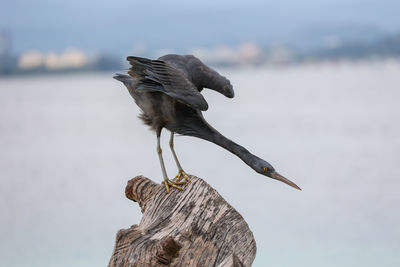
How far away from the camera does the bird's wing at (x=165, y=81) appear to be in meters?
4.75

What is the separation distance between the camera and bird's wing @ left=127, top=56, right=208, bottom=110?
15.6 feet

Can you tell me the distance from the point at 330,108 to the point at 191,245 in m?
22.0

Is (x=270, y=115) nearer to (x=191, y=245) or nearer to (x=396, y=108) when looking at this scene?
(x=396, y=108)

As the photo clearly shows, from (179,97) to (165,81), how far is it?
19cm

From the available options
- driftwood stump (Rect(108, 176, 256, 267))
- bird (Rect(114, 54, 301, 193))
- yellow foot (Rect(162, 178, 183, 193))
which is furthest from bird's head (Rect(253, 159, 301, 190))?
yellow foot (Rect(162, 178, 183, 193))

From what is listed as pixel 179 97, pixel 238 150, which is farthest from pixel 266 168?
pixel 179 97

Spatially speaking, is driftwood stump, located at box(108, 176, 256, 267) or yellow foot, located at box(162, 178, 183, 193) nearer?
driftwood stump, located at box(108, 176, 256, 267)

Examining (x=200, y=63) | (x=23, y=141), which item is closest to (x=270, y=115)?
(x=23, y=141)

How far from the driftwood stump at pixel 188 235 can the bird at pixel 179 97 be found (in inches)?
9.9

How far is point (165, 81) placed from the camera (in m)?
4.84

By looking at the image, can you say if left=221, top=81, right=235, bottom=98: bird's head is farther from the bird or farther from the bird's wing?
the bird's wing

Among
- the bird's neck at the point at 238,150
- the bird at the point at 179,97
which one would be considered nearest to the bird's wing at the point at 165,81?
the bird at the point at 179,97

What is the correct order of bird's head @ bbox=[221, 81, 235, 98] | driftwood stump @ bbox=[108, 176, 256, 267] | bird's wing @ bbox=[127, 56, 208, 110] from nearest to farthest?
driftwood stump @ bbox=[108, 176, 256, 267] < bird's wing @ bbox=[127, 56, 208, 110] < bird's head @ bbox=[221, 81, 235, 98]

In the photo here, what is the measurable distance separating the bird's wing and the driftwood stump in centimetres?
67
